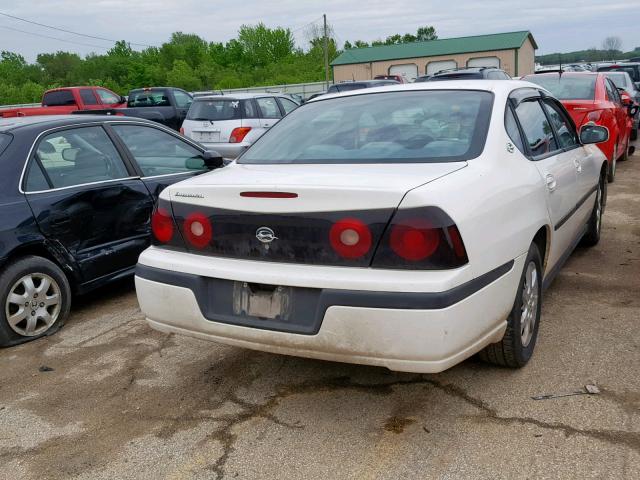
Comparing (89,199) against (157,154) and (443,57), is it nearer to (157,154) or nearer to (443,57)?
(157,154)

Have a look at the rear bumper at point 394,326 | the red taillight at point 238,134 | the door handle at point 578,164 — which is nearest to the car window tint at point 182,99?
the red taillight at point 238,134

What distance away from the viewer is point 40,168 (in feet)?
15.3

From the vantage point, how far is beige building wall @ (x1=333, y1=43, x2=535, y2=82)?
167ft

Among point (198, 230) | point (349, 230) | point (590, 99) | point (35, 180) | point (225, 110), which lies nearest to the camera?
point (349, 230)

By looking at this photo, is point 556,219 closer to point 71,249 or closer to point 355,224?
point 355,224

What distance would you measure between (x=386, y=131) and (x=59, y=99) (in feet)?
61.3

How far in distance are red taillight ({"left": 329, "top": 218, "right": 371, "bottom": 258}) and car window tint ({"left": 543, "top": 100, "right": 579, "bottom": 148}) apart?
2381mm

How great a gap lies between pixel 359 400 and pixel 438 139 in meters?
1.41

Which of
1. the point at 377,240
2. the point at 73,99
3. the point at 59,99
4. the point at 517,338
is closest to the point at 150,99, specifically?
the point at 73,99

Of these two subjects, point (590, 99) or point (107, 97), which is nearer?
point (590, 99)

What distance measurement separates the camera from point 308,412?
10.6ft

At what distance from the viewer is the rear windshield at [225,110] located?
1239cm

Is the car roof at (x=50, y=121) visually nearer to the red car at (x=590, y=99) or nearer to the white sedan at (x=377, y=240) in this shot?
the white sedan at (x=377, y=240)

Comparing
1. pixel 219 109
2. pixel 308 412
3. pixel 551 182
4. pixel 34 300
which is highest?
pixel 551 182
